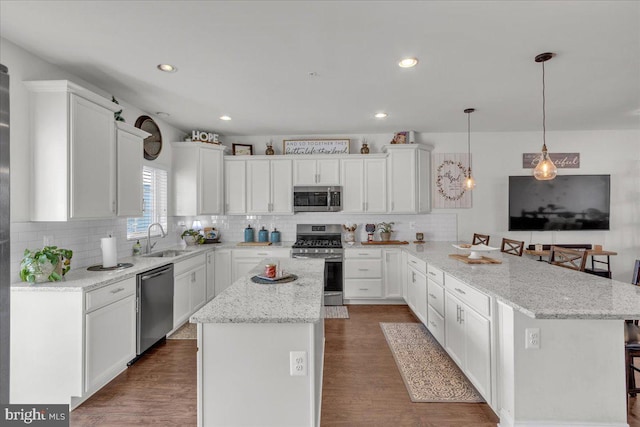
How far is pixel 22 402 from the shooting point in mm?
2117

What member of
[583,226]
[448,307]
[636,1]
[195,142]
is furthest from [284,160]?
[583,226]

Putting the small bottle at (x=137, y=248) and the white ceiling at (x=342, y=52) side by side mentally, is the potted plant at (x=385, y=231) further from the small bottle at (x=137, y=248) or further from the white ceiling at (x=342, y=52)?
the small bottle at (x=137, y=248)

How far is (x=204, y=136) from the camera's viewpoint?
4602 millimetres

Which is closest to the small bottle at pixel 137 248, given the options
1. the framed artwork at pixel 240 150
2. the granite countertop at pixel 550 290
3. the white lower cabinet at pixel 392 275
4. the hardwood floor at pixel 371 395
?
the framed artwork at pixel 240 150

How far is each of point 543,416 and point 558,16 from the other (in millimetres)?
2464

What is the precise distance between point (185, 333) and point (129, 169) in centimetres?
195

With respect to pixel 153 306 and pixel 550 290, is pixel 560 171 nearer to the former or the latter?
pixel 550 290

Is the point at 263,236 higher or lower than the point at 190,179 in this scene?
lower

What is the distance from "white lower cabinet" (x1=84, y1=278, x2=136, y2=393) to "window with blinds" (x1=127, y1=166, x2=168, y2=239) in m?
1.27

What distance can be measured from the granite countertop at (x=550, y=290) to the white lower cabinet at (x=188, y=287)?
2.91m

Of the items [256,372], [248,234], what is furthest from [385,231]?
[256,372]

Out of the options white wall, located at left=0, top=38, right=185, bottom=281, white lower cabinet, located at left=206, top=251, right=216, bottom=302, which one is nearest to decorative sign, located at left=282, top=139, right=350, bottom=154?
white lower cabinet, located at left=206, top=251, right=216, bottom=302

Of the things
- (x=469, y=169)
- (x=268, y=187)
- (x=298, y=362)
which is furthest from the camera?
(x=268, y=187)

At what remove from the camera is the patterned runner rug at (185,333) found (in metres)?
3.36
